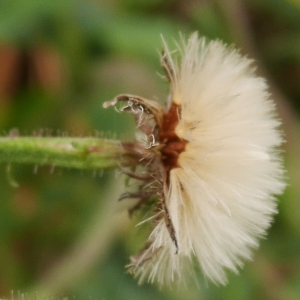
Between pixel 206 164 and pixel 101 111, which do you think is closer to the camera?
pixel 206 164

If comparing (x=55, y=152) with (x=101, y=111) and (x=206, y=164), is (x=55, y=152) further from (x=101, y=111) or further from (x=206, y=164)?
(x=101, y=111)

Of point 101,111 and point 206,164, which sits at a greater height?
point 101,111

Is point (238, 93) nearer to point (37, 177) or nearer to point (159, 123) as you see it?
point (159, 123)

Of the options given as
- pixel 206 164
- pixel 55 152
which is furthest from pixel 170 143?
pixel 55 152

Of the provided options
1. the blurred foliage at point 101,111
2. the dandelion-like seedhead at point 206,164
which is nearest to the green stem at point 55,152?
the dandelion-like seedhead at point 206,164

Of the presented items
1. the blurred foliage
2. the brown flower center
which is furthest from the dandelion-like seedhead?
the blurred foliage

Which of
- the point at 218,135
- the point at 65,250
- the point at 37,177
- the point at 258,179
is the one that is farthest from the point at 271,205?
the point at 37,177

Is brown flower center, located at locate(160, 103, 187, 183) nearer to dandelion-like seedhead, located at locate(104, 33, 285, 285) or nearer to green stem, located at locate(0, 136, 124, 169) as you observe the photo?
dandelion-like seedhead, located at locate(104, 33, 285, 285)

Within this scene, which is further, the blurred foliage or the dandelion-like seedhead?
the blurred foliage
